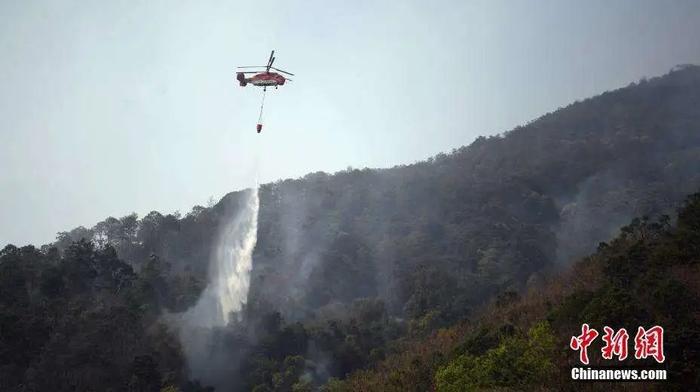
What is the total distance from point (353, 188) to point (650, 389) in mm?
89240

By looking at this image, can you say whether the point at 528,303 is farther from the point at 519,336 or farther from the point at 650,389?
the point at 650,389

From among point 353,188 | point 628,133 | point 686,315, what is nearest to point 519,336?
point 686,315

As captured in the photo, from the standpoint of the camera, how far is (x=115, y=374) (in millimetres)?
38312

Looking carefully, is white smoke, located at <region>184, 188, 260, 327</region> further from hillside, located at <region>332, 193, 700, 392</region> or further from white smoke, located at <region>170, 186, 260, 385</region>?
hillside, located at <region>332, 193, 700, 392</region>

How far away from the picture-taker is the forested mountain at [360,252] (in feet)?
137

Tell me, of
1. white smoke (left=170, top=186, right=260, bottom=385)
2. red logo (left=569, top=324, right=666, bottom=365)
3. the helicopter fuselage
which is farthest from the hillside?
the helicopter fuselage

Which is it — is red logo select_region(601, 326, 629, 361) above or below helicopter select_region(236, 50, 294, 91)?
below

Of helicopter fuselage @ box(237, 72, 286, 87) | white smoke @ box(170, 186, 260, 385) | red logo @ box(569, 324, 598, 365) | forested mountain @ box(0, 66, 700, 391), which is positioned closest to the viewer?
red logo @ box(569, 324, 598, 365)

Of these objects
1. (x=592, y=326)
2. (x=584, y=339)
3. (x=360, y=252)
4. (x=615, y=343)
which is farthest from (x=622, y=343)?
(x=360, y=252)

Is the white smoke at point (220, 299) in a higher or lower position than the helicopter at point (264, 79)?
lower

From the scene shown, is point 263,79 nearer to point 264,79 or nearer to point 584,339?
point 264,79

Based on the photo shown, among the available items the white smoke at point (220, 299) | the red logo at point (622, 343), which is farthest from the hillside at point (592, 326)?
the white smoke at point (220, 299)

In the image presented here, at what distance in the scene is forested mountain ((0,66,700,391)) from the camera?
4162 cm

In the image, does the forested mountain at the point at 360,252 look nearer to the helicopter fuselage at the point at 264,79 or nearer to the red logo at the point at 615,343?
the helicopter fuselage at the point at 264,79
